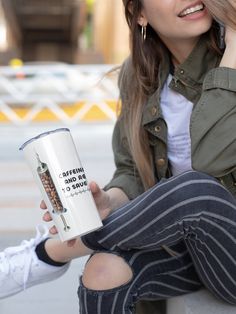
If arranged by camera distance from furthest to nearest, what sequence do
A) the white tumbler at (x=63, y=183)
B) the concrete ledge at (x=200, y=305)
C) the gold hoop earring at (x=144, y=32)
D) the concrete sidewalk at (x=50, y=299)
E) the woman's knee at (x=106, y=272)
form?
the concrete sidewalk at (x=50, y=299)
the gold hoop earring at (x=144, y=32)
the concrete ledge at (x=200, y=305)
the woman's knee at (x=106, y=272)
the white tumbler at (x=63, y=183)

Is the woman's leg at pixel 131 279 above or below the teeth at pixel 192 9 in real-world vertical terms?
below

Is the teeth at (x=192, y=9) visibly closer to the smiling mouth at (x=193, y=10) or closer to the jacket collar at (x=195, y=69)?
the smiling mouth at (x=193, y=10)

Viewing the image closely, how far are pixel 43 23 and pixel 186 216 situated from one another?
2506 centimetres

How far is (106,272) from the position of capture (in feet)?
4.42

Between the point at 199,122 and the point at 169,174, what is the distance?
343 mm

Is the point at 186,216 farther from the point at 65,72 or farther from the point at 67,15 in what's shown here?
the point at 67,15

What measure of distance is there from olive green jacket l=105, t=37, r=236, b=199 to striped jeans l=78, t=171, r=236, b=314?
0.08 metres

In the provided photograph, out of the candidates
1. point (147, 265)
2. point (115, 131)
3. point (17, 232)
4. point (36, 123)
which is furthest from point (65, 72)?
point (147, 265)

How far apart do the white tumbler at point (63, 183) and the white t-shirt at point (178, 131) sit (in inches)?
17.0

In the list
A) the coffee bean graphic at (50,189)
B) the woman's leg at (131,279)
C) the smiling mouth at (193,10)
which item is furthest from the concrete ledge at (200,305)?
the smiling mouth at (193,10)

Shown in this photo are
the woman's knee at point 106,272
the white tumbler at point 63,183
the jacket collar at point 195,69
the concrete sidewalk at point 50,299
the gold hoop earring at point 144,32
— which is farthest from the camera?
the concrete sidewalk at point 50,299

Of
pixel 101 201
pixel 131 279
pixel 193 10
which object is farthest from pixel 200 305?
pixel 193 10

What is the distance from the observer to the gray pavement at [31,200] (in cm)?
208

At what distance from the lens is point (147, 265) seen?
1449 millimetres
